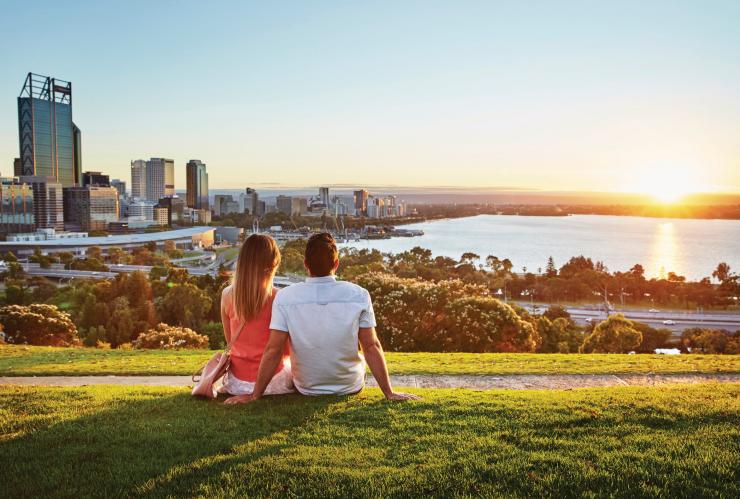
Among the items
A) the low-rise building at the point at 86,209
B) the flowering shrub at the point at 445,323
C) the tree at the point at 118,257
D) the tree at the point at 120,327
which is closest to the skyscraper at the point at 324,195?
the tree at the point at 118,257

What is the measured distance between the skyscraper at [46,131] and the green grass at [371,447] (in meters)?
167

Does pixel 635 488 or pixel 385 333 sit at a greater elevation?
pixel 635 488

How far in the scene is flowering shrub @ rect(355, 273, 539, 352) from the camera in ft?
58.3

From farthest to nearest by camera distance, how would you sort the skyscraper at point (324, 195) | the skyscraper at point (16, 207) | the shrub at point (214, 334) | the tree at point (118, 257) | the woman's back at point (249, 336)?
1. the skyscraper at point (16, 207)
2. the skyscraper at point (324, 195)
3. the tree at point (118, 257)
4. the shrub at point (214, 334)
5. the woman's back at point (249, 336)

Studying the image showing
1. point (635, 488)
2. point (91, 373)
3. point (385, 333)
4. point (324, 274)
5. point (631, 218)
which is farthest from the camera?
point (631, 218)

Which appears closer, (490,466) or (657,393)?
(490,466)

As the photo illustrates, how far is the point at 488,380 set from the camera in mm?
7746

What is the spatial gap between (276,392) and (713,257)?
101597mm

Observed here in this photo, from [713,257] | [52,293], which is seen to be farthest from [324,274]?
[713,257]

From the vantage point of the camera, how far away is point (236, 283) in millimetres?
4590

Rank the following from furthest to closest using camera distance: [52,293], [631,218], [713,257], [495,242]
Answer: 1. [631,218]
2. [495,242]
3. [713,257]
4. [52,293]

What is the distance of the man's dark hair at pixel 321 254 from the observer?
434 cm

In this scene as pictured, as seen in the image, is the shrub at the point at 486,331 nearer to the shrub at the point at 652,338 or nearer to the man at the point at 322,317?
the man at the point at 322,317

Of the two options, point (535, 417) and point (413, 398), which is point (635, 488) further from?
point (413, 398)
